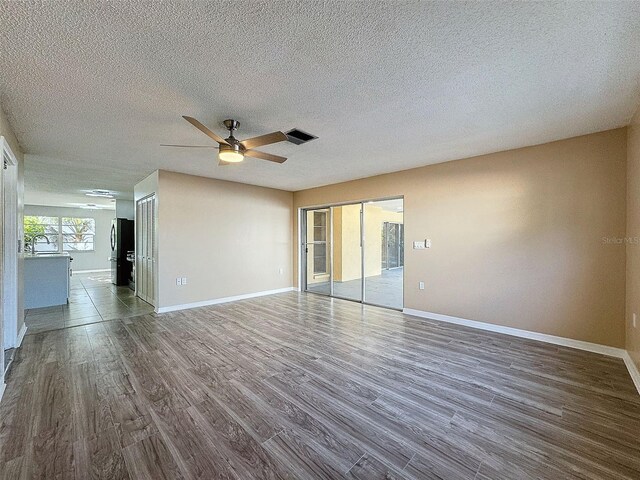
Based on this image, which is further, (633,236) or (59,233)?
(59,233)

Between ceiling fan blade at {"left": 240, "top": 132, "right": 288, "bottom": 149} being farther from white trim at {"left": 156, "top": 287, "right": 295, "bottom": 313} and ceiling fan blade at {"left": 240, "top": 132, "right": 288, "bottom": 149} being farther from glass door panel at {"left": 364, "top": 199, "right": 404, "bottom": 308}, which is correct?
glass door panel at {"left": 364, "top": 199, "right": 404, "bottom": 308}

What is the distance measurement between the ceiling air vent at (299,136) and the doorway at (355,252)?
244 cm

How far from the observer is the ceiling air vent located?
9.86 ft

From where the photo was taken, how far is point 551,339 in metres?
3.35

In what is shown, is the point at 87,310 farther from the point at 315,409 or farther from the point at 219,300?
the point at 315,409

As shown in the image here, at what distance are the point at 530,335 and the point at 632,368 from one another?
3.16 feet

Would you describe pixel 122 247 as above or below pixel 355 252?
above

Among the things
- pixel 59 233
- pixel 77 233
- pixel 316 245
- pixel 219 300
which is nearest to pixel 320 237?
pixel 316 245

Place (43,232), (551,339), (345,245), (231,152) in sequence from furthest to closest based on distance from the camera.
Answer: (43,232) → (345,245) → (551,339) → (231,152)

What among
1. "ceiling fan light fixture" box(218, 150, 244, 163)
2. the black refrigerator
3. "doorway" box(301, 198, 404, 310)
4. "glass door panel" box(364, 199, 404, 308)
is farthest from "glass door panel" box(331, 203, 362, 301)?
the black refrigerator

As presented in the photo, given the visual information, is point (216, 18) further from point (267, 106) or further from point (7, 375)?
point (7, 375)

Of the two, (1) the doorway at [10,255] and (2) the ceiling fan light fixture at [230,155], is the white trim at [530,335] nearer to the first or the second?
(2) the ceiling fan light fixture at [230,155]

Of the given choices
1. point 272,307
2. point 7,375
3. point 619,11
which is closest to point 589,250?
point 619,11

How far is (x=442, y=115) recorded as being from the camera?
2.64m
